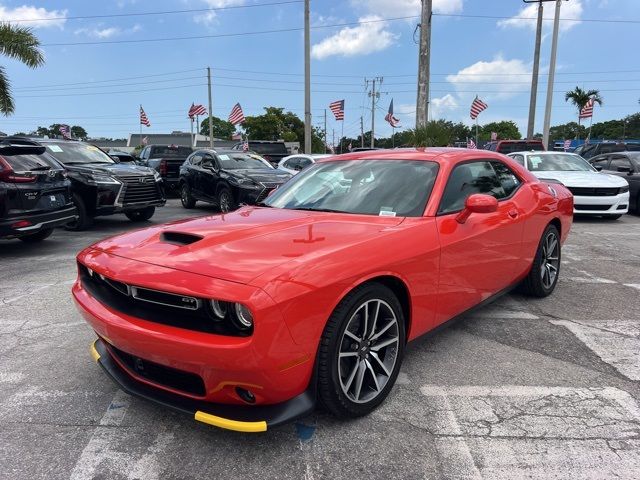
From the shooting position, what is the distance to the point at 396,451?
2.41 metres

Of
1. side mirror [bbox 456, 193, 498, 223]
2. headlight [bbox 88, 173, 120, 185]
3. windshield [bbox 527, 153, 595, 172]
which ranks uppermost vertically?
side mirror [bbox 456, 193, 498, 223]

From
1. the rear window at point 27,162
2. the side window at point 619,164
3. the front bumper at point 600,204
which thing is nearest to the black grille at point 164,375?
the rear window at point 27,162

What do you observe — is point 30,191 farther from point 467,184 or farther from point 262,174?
point 467,184

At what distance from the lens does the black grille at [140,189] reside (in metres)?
9.42

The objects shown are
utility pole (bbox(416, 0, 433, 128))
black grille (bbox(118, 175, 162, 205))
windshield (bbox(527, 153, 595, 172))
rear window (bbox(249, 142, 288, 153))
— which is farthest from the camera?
rear window (bbox(249, 142, 288, 153))

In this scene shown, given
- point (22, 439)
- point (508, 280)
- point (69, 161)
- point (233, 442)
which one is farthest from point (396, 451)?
point (69, 161)

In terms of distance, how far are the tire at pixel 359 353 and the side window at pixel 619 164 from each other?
12123 millimetres

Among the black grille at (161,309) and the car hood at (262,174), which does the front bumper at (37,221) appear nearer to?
the car hood at (262,174)

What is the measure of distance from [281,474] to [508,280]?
8.70 feet

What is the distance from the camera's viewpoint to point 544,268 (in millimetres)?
4805

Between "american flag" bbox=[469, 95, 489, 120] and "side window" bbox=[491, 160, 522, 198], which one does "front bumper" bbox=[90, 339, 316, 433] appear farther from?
"american flag" bbox=[469, 95, 489, 120]

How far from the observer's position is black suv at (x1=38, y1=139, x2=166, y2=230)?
911 centimetres

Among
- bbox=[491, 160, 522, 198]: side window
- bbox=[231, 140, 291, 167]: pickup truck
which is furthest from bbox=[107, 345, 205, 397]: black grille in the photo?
bbox=[231, 140, 291, 167]: pickup truck

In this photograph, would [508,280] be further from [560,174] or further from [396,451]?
[560,174]
